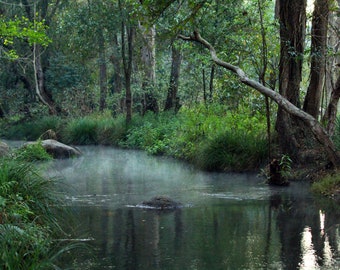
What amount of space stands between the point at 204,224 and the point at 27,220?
311cm

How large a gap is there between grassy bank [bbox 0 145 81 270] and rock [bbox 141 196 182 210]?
259 centimetres

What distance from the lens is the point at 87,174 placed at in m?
16.9

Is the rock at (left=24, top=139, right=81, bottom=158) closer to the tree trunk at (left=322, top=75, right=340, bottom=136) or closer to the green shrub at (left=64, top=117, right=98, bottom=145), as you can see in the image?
the green shrub at (left=64, top=117, right=98, bottom=145)

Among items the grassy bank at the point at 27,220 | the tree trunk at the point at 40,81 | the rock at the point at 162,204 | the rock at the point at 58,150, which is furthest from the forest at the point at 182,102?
the rock at the point at 58,150

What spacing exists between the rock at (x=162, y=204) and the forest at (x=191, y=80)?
143 inches

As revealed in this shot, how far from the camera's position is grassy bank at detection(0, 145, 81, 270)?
5781 millimetres

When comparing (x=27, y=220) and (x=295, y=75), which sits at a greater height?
(x=295, y=75)

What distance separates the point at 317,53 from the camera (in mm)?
14719

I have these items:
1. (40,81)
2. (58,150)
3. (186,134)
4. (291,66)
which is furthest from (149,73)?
(291,66)

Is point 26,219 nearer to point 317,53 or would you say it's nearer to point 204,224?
point 204,224

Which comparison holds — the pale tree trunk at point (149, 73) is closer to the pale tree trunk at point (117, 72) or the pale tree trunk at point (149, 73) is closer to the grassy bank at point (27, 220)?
the pale tree trunk at point (117, 72)

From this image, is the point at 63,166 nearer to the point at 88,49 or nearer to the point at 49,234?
the point at 49,234

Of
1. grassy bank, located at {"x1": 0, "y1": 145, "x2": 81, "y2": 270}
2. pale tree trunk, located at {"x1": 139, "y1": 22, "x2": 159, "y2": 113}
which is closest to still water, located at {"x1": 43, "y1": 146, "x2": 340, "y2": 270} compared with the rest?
grassy bank, located at {"x1": 0, "y1": 145, "x2": 81, "y2": 270}

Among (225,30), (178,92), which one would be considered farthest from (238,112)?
(178,92)
